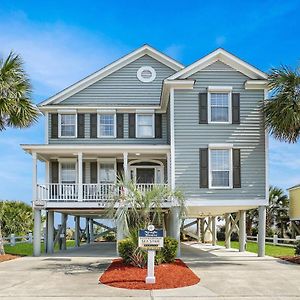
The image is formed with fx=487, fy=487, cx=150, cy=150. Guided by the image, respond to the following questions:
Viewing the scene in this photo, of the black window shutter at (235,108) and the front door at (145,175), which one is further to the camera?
the front door at (145,175)

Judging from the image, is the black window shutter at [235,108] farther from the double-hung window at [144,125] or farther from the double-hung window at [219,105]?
the double-hung window at [144,125]

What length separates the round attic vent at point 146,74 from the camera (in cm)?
2698

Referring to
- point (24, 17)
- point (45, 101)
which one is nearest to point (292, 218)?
point (45, 101)

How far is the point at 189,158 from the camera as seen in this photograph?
71.5 feet

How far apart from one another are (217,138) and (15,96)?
30.3ft

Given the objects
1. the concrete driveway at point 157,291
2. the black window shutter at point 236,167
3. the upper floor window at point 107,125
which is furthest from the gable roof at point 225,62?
the concrete driveway at point 157,291

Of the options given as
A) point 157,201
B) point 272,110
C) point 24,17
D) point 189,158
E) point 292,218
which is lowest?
point 292,218

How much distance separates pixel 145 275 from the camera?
46.8 ft

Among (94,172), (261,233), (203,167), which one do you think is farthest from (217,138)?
(94,172)

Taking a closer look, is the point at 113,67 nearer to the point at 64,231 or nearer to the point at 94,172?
the point at 94,172

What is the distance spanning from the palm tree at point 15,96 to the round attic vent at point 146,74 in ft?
22.4

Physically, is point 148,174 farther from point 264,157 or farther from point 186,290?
point 186,290

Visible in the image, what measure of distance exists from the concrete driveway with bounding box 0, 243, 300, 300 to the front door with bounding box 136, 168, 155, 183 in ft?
24.8

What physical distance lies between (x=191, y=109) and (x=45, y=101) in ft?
28.5
